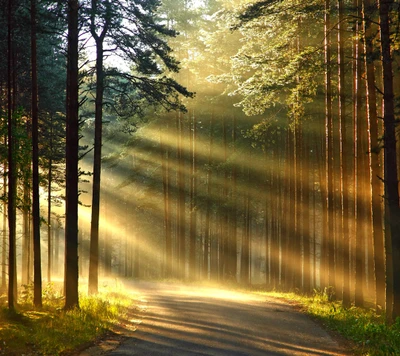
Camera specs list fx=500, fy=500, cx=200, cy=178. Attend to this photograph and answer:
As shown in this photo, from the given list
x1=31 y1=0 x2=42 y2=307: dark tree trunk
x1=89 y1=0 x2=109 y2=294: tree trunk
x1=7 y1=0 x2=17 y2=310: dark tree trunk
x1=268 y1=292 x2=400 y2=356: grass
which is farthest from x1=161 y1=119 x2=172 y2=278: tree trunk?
x1=7 y1=0 x2=17 y2=310: dark tree trunk

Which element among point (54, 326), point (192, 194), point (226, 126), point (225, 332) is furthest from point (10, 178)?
point (226, 126)

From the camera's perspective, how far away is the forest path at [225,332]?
32.9ft

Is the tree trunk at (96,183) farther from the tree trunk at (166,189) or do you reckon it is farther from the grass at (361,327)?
the tree trunk at (166,189)

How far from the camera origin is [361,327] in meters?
12.1

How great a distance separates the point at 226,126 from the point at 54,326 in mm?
23580

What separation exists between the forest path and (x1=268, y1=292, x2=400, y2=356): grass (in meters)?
0.43

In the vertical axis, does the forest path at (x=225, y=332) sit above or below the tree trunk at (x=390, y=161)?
below

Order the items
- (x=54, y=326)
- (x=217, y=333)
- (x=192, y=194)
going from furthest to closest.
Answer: (x=192, y=194), (x=217, y=333), (x=54, y=326)

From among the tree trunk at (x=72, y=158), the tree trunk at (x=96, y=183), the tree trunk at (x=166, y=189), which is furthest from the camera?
the tree trunk at (x=166, y=189)

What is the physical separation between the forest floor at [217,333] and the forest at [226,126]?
7.48 ft

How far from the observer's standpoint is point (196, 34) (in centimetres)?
3497

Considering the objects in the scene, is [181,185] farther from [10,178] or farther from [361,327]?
[361,327]

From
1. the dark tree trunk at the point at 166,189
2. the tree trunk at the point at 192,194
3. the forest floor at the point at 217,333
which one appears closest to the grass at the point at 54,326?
the forest floor at the point at 217,333

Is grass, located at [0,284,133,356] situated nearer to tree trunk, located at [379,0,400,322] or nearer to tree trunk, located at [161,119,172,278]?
tree trunk, located at [379,0,400,322]
